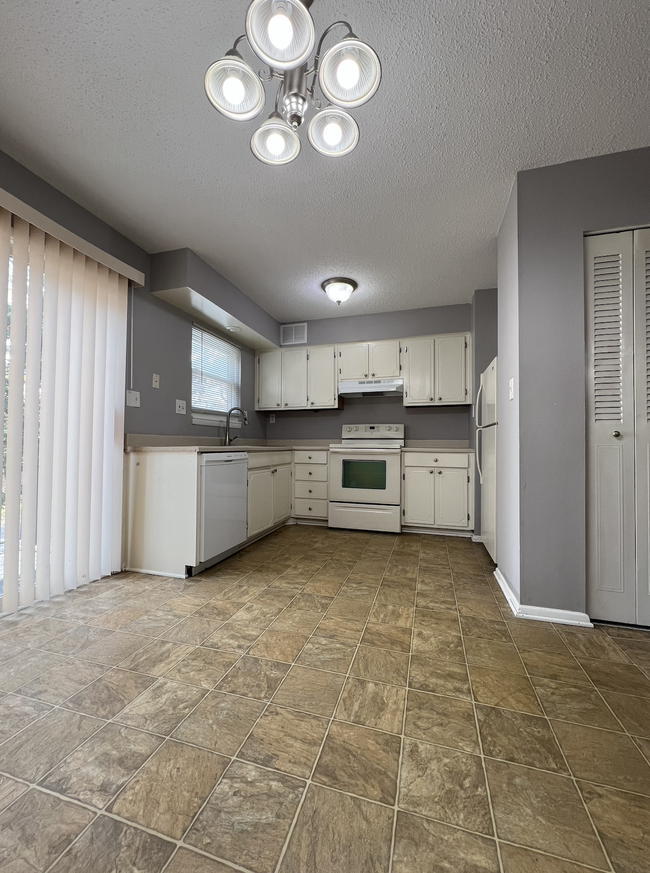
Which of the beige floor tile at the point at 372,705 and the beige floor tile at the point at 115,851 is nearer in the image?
the beige floor tile at the point at 115,851

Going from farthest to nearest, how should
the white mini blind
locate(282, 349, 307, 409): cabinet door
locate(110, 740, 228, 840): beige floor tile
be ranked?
locate(282, 349, 307, 409): cabinet door → the white mini blind → locate(110, 740, 228, 840): beige floor tile

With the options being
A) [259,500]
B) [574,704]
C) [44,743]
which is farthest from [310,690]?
[259,500]

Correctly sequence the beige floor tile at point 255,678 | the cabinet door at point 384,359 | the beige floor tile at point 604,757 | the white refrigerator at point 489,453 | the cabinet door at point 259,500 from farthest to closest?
1. the cabinet door at point 384,359
2. the cabinet door at point 259,500
3. the white refrigerator at point 489,453
4. the beige floor tile at point 255,678
5. the beige floor tile at point 604,757

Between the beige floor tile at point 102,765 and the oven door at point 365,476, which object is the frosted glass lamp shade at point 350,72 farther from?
the oven door at point 365,476

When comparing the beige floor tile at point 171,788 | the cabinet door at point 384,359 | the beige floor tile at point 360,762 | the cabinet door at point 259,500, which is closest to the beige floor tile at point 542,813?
the beige floor tile at point 360,762

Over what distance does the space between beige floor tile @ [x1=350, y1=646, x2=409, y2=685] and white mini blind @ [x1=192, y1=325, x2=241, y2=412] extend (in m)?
2.63

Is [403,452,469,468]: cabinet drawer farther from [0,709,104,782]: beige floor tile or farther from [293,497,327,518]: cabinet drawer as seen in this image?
[0,709,104,782]: beige floor tile

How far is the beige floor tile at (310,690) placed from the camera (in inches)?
→ 48.7

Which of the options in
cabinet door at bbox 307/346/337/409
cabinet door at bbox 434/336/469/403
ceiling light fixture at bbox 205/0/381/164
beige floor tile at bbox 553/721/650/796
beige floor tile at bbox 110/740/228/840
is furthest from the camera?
cabinet door at bbox 307/346/337/409

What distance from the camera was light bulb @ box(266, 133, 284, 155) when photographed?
149cm

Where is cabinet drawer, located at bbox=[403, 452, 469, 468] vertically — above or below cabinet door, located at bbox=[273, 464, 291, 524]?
above

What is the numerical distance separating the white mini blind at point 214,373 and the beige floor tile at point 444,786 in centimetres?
306

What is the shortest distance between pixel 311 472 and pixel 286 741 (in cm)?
323

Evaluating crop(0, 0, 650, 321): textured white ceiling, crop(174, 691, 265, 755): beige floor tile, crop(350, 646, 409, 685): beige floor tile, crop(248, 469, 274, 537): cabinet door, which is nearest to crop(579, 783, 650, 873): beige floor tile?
crop(350, 646, 409, 685): beige floor tile
